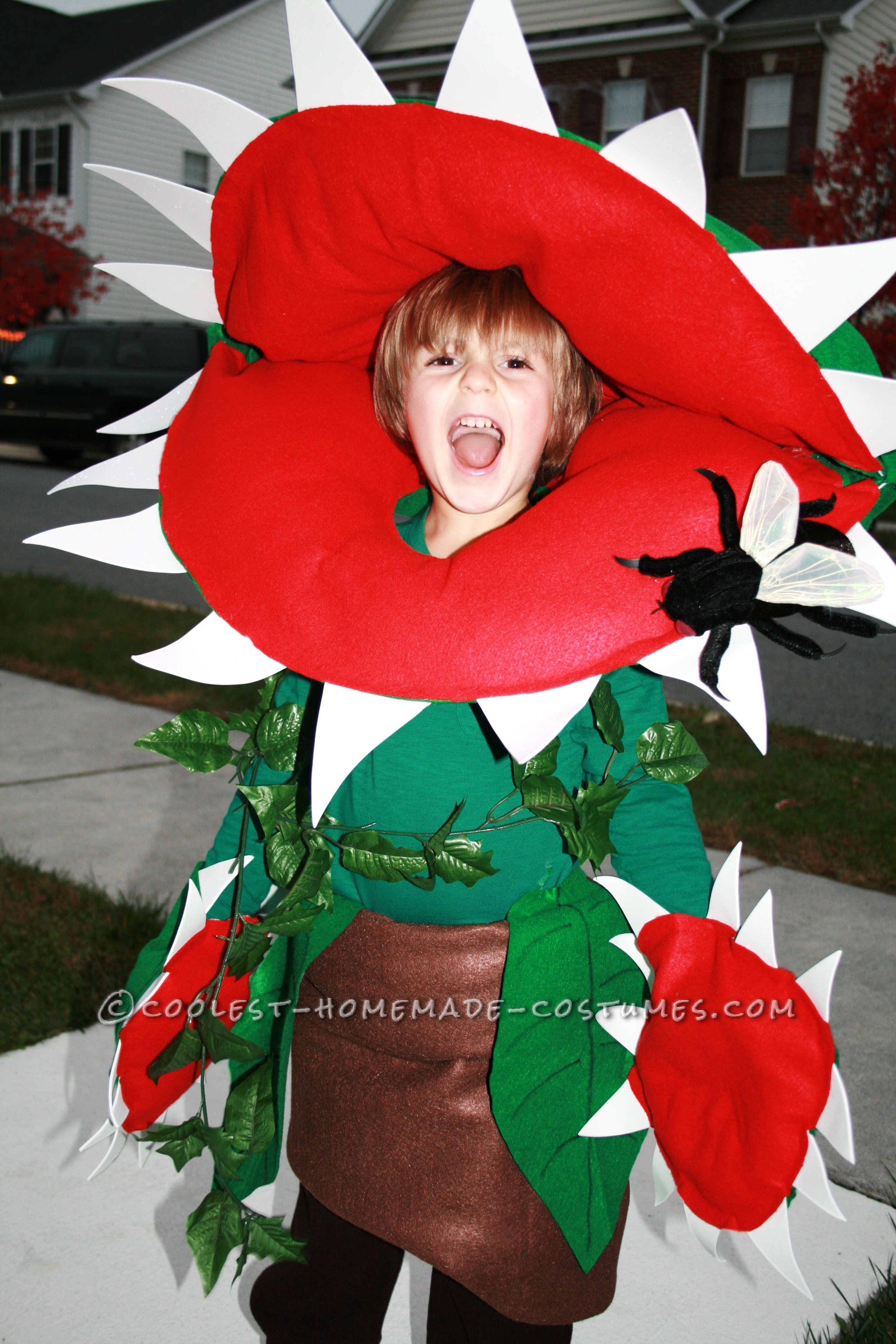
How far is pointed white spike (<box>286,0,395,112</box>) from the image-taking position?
128 centimetres

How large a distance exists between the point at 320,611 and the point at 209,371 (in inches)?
17.7

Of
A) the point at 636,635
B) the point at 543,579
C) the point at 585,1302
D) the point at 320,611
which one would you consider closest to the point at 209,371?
the point at 320,611

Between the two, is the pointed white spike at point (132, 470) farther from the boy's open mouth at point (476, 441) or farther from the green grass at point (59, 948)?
the green grass at point (59, 948)

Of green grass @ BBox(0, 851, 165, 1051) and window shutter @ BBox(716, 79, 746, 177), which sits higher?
green grass @ BBox(0, 851, 165, 1051)

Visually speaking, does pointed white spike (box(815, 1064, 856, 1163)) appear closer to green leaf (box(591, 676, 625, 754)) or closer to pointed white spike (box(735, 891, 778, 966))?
pointed white spike (box(735, 891, 778, 966))

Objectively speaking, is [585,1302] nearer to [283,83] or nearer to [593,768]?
[593,768]

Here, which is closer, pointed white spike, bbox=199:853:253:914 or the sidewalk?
pointed white spike, bbox=199:853:253:914

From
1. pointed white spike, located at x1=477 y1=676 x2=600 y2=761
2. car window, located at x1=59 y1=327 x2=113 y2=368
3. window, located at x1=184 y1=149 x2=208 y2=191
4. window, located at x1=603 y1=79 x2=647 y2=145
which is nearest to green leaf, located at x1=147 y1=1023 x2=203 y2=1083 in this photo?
pointed white spike, located at x1=477 y1=676 x2=600 y2=761

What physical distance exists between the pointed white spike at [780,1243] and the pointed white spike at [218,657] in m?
0.81

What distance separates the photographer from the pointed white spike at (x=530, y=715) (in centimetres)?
129

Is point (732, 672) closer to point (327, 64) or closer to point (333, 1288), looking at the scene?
point (327, 64)

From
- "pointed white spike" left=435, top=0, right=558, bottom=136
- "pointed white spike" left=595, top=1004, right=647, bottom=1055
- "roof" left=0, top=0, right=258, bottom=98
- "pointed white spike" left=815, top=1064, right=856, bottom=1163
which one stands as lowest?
"roof" left=0, top=0, right=258, bottom=98

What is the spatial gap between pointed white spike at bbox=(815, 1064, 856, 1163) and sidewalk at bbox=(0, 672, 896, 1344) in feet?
2.85

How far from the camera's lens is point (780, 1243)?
132 cm
